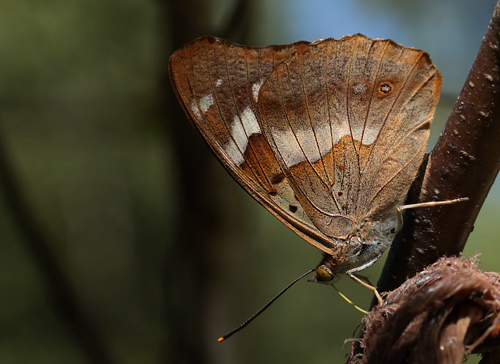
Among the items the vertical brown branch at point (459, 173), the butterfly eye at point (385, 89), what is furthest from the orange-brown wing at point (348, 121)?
the vertical brown branch at point (459, 173)

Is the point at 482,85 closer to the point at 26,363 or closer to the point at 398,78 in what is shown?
the point at 398,78

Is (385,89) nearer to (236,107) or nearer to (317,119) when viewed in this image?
(317,119)

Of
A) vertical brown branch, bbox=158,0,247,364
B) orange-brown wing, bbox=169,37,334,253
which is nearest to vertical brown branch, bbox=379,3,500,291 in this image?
orange-brown wing, bbox=169,37,334,253

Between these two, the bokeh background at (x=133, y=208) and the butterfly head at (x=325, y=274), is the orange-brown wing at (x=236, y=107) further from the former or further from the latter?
the bokeh background at (x=133, y=208)

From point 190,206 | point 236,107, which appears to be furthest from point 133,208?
point 236,107

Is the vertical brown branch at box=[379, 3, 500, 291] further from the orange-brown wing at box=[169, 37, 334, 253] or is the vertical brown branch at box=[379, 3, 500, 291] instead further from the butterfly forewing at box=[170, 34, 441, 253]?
the orange-brown wing at box=[169, 37, 334, 253]

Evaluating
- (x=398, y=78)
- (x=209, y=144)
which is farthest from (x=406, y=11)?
(x=209, y=144)
